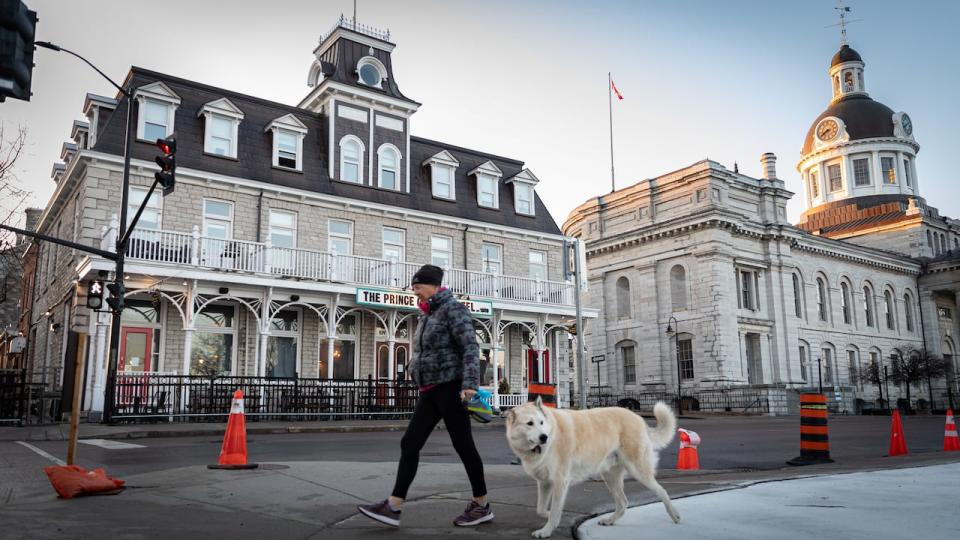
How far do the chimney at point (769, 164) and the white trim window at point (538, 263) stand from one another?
2220 cm

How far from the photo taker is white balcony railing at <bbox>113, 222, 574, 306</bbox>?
68.7 ft

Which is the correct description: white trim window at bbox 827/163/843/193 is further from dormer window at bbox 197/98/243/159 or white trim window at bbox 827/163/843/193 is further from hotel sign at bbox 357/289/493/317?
dormer window at bbox 197/98/243/159

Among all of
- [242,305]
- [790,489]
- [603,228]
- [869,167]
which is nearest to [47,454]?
[790,489]

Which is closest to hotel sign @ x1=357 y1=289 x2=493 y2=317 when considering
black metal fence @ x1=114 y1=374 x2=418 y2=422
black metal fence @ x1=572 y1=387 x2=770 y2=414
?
black metal fence @ x1=114 y1=374 x2=418 y2=422

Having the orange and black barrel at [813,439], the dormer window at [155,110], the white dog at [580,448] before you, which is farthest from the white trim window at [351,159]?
the white dog at [580,448]

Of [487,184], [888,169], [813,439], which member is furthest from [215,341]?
[888,169]

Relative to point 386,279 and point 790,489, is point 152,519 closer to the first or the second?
point 790,489

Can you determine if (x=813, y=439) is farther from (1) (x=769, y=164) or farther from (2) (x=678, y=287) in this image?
(1) (x=769, y=164)

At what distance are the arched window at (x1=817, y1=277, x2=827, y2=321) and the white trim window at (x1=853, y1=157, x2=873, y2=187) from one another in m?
22.5

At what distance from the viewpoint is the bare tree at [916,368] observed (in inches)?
1917

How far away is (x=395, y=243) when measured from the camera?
90.1 feet

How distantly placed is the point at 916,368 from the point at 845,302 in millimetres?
6366

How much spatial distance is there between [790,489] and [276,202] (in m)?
20.9

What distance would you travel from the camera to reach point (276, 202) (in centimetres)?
2489
